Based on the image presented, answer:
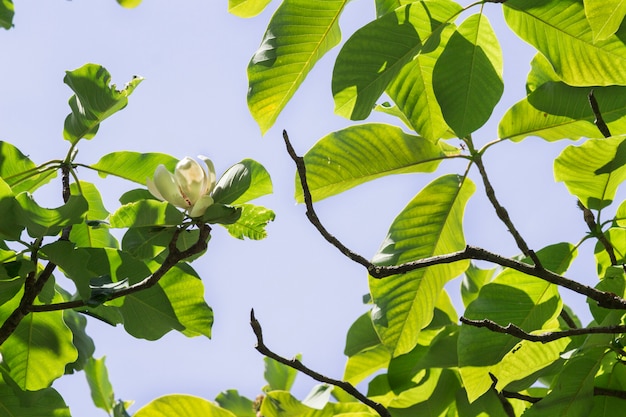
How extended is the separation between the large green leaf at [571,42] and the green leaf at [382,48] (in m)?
0.15

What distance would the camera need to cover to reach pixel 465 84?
4.22ft

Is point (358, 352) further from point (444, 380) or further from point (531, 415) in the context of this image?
point (531, 415)

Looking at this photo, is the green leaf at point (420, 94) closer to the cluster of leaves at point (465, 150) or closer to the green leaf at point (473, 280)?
the cluster of leaves at point (465, 150)

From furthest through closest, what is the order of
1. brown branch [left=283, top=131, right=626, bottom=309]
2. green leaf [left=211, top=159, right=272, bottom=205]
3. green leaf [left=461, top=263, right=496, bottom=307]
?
green leaf [left=461, top=263, right=496, bottom=307] < green leaf [left=211, top=159, right=272, bottom=205] < brown branch [left=283, top=131, right=626, bottom=309]

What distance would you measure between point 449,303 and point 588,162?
21.2 inches

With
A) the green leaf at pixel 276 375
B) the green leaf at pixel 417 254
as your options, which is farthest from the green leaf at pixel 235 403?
the green leaf at pixel 417 254

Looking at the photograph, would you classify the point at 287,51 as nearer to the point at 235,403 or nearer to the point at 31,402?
the point at 31,402

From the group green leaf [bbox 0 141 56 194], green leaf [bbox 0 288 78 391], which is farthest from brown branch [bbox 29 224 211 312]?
green leaf [bbox 0 141 56 194]

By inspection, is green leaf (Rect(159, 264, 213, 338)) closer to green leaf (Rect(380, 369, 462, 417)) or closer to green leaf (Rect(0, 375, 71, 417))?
green leaf (Rect(0, 375, 71, 417))

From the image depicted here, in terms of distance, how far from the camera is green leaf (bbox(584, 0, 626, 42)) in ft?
3.68

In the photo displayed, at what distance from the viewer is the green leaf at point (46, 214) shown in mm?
997

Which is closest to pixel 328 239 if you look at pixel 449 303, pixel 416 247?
pixel 416 247

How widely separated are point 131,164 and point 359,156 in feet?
1.35

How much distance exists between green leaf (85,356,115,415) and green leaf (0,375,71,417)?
Answer: 0.60m
